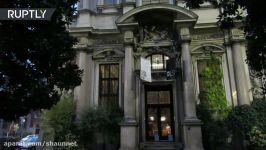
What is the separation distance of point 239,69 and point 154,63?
14.3ft

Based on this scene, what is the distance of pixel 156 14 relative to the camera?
1413cm

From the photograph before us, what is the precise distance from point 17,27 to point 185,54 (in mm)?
8495

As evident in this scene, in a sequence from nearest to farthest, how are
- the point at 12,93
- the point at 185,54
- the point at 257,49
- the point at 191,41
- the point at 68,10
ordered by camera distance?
the point at 257,49 < the point at 12,93 < the point at 68,10 < the point at 185,54 < the point at 191,41

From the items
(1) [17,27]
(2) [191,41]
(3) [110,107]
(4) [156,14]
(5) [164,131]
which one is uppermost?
(4) [156,14]

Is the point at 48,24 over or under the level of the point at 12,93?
over

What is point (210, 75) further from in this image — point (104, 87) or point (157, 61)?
point (104, 87)

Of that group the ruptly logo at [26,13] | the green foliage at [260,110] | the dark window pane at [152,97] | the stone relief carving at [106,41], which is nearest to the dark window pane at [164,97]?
the dark window pane at [152,97]

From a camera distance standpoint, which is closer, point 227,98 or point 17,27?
point 17,27

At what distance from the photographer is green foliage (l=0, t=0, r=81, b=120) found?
699 cm

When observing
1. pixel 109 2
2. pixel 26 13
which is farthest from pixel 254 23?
pixel 109 2

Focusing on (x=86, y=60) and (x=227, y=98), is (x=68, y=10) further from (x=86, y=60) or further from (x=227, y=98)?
(x=227, y=98)

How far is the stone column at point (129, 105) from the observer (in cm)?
1231

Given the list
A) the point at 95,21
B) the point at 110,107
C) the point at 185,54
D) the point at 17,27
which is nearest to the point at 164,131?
the point at 110,107

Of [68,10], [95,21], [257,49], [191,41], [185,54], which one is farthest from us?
[95,21]
